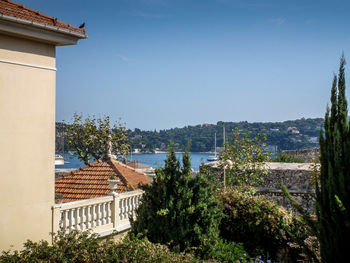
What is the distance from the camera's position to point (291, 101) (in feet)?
49.0

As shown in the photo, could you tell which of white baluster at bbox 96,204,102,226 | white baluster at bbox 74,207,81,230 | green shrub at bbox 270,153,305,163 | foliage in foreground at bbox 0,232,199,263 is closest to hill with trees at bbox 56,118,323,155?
green shrub at bbox 270,153,305,163

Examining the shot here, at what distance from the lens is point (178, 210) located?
22.9 feet

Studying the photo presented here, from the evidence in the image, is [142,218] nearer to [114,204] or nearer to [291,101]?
[114,204]

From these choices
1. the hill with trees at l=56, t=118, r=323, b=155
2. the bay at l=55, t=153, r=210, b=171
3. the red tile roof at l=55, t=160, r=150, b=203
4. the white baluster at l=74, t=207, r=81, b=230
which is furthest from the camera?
→ the hill with trees at l=56, t=118, r=323, b=155

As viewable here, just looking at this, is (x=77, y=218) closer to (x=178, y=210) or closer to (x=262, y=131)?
(x=178, y=210)

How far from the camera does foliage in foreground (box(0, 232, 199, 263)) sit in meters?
5.08

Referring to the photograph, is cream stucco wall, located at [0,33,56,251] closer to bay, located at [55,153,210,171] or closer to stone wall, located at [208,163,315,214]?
bay, located at [55,153,210,171]

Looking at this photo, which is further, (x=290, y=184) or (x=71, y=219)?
(x=290, y=184)

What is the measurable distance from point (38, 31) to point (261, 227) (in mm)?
6628

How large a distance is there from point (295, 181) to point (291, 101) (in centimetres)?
349

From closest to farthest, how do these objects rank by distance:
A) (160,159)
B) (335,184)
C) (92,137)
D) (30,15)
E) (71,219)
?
(335,184) → (30,15) → (160,159) → (71,219) → (92,137)

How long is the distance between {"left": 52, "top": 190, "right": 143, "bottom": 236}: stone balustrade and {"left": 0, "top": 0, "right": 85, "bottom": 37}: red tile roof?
3871 mm

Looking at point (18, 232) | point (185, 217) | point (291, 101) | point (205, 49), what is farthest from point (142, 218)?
point (205, 49)

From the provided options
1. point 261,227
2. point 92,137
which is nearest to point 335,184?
point 261,227
